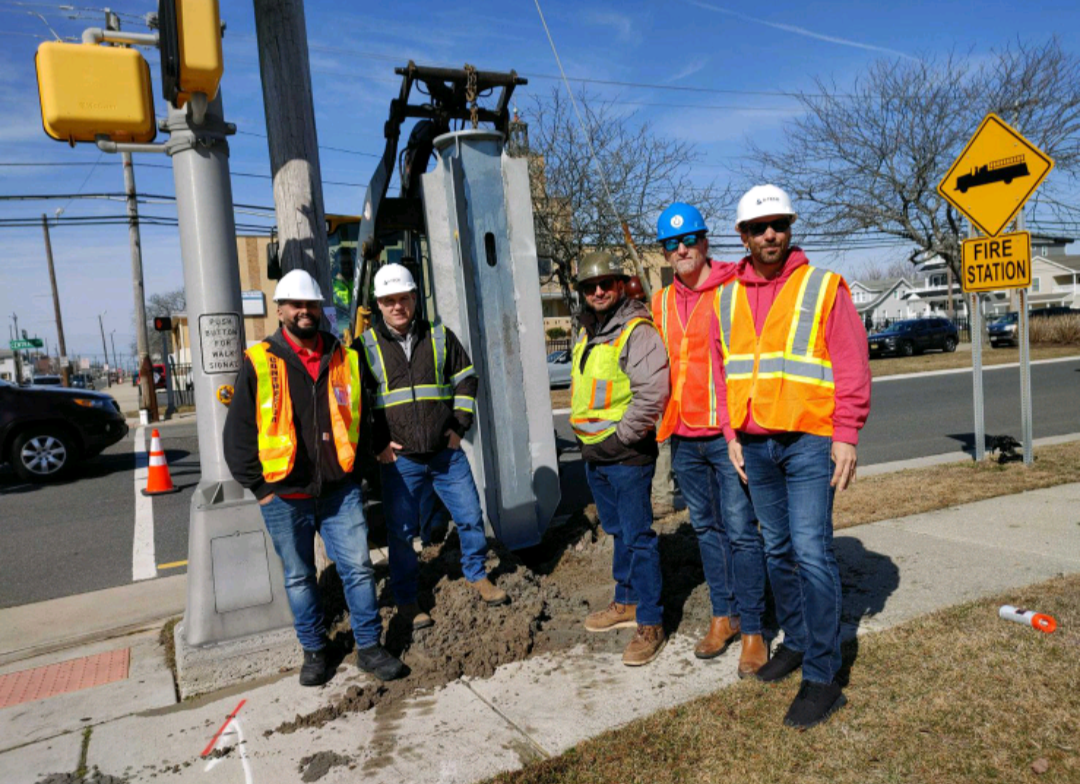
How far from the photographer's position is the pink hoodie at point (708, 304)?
11.4 feet

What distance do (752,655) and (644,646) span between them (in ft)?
1.63

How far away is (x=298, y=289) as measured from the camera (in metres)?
3.60

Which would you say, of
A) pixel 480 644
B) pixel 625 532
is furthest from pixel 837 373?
pixel 480 644

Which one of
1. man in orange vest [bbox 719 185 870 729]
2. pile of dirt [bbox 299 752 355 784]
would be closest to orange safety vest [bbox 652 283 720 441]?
man in orange vest [bbox 719 185 870 729]

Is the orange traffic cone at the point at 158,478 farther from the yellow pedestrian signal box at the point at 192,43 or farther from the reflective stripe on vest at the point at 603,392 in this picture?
the reflective stripe on vest at the point at 603,392

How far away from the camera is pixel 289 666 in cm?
396

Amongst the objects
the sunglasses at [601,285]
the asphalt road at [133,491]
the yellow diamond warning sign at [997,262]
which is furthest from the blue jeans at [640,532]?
the yellow diamond warning sign at [997,262]

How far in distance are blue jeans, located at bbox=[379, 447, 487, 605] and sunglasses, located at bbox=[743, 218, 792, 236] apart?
1979 mm

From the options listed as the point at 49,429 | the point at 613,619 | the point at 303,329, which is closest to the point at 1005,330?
the point at 49,429

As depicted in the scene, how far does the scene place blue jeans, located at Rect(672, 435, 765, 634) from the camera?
3594mm

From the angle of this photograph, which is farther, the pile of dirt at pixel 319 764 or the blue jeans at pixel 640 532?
the blue jeans at pixel 640 532

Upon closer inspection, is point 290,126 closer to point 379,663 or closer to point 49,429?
point 379,663

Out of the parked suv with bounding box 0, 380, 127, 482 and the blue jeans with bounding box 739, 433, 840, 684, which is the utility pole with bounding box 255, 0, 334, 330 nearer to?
the blue jeans with bounding box 739, 433, 840, 684

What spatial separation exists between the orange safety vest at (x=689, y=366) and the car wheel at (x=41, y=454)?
383 inches
